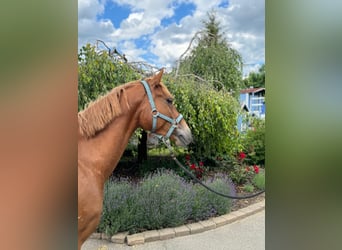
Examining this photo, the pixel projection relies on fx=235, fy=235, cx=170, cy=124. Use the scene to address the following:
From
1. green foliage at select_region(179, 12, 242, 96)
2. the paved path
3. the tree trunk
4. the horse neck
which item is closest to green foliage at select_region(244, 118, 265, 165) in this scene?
green foliage at select_region(179, 12, 242, 96)

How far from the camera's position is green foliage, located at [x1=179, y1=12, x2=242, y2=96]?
9.92 ft

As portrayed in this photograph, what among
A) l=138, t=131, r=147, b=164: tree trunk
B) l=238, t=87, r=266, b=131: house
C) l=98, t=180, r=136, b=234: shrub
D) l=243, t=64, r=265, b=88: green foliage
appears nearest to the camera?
l=98, t=180, r=136, b=234: shrub

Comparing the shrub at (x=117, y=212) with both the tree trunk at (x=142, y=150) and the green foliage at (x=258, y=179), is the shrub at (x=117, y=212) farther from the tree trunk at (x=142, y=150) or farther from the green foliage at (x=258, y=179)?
the green foliage at (x=258, y=179)

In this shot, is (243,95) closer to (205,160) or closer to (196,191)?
(205,160)

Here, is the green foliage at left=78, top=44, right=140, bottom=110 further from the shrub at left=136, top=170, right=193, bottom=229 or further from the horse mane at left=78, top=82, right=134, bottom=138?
the shrub at left=136, top=170, right=193, bottom=229

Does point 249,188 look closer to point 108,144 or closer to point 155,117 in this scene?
point 155,117

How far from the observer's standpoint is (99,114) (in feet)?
5.13

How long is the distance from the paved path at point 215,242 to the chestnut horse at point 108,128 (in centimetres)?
112

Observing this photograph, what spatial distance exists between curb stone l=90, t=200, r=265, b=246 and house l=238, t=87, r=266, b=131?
1.15 meters

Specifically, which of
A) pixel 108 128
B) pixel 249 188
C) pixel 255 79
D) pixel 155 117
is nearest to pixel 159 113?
pixel 155 117

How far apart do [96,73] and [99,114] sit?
104cm

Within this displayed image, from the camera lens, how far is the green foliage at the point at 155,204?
2555 mm
